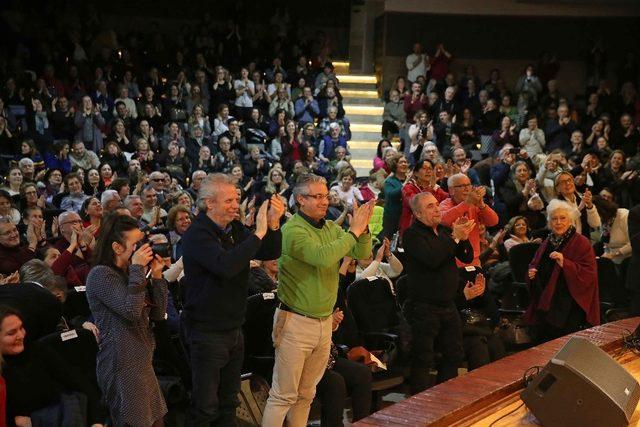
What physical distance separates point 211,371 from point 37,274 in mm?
1166

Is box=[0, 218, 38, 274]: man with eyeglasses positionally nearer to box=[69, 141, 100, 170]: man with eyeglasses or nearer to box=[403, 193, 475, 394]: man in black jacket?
box=[403, 193, 475, 394]: man in black jacket

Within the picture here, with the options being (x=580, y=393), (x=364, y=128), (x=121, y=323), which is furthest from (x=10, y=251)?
(x=364, y=128)

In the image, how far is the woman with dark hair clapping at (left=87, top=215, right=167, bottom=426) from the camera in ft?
13.1

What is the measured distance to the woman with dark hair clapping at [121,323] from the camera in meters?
3.98

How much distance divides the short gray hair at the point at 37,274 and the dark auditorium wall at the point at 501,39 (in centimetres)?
1175

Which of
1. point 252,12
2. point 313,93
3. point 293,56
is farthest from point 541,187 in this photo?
point 252,12

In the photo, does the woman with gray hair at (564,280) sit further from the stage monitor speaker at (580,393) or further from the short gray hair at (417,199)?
the stage monitor speaker at (580,393)

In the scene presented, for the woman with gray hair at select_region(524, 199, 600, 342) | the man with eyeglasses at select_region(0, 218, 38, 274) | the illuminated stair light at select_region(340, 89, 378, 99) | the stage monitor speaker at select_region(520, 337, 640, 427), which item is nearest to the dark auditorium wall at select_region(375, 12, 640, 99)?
the illuminated stair light at select_region(340, 89, 378, 99)

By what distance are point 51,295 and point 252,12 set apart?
44.2 ft

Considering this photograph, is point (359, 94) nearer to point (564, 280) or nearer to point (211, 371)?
point (564, 280)

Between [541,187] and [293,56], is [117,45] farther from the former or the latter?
[541,187]

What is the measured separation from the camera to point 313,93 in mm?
14570

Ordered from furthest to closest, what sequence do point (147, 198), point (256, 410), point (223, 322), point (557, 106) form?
point (557, 106) → point (147, 198) → point (256, 410) → point (223, 322)

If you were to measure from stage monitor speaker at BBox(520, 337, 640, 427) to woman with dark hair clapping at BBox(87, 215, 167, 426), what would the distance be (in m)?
1.65
